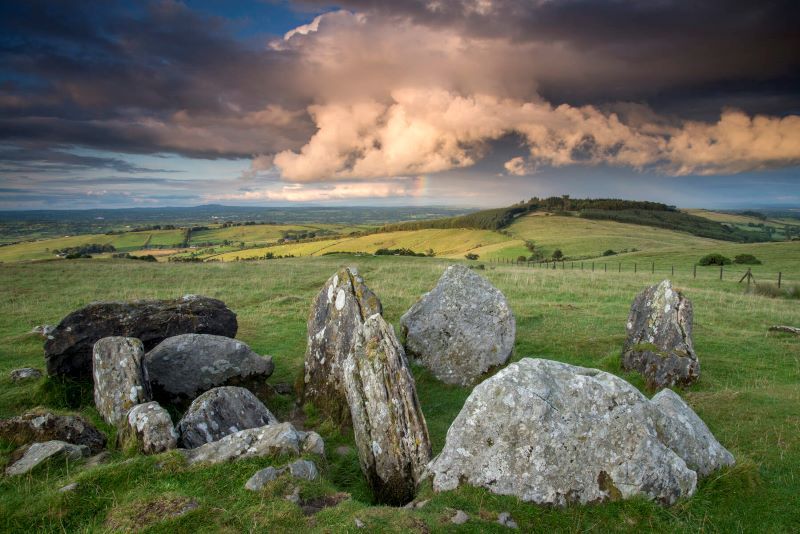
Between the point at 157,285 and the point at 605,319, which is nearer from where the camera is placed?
the point at 605,319

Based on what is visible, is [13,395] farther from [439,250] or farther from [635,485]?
[439,250]

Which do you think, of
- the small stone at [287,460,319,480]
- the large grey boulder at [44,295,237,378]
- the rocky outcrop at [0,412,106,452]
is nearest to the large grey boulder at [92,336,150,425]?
the rocky outcrop at [0,412,106,452]

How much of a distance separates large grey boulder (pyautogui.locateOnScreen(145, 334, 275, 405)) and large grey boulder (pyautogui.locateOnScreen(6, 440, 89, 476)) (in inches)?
163

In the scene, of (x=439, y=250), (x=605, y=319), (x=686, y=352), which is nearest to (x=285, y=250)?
(x=439, y=250)

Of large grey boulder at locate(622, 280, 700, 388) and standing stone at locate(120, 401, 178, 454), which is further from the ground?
large grey boulder at locate(622, 280, 700, 388)

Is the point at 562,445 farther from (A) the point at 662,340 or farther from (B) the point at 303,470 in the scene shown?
(A) the point at 662,340

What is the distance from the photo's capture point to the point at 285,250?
11550 centimetres

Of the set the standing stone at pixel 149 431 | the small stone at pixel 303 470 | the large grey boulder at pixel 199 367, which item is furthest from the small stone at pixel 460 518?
the large grey boulder at pixel 199 367

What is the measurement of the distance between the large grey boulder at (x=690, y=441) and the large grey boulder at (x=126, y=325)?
49.8 feet

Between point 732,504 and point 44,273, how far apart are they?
5098 centimetres

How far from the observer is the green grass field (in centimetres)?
712

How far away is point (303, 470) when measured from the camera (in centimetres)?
835

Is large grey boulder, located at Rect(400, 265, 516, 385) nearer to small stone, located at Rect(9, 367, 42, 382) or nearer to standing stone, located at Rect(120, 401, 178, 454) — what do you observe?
standing stone, located at Rect(120, 401, 178, 454)

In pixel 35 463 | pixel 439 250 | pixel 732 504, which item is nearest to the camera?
pixel 732 504
